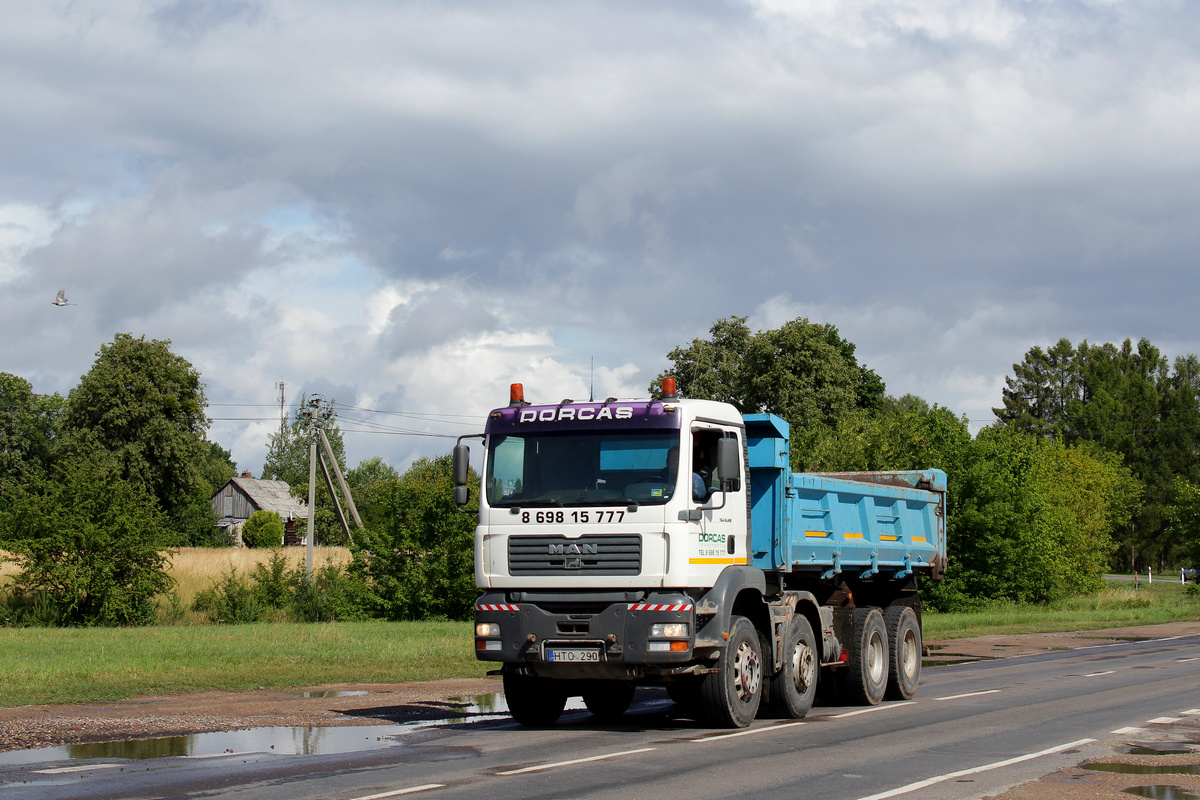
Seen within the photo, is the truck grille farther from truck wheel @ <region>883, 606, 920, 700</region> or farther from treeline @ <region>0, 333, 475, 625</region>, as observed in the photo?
treeline @ <region>0, 333, 475, 625</region>

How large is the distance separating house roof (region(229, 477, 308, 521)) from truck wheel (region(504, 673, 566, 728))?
87571mm

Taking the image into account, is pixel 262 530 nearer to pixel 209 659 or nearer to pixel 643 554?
pixel 209 659

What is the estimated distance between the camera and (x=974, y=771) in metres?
9.47

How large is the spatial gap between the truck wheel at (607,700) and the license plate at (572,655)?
2.02m

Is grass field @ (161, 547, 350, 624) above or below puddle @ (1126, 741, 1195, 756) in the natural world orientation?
above

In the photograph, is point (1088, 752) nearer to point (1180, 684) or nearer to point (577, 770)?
point (577, 770)

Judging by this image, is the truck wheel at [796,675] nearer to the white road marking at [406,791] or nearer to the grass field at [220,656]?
the white road marking at [406,791]

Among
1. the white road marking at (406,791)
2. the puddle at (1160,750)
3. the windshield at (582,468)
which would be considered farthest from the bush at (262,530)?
the white road marking at (406,791)

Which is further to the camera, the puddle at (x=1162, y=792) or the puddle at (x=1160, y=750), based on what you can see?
the puddle at (x=1160, y=750)

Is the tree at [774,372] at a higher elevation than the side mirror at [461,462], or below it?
higher

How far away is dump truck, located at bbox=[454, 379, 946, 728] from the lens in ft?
37.0

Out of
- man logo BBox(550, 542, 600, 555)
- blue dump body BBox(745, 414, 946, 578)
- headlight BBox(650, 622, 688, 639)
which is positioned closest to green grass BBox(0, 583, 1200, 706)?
man logo BBox(550, 542, 600, 555)

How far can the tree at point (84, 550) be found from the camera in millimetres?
29891

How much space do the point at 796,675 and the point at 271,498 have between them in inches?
3674
